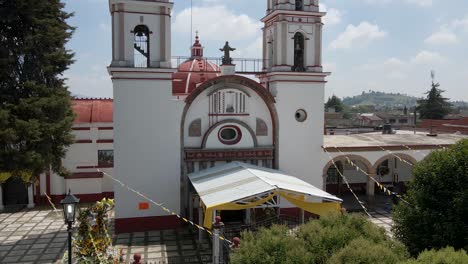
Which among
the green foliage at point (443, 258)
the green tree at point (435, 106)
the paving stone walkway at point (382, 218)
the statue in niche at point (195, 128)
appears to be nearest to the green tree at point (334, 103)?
the green tree at point (435, 106)

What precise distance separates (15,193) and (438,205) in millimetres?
18165

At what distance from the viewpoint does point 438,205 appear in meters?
8.91

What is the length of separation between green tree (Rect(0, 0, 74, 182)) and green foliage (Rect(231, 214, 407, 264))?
8572 millimetres

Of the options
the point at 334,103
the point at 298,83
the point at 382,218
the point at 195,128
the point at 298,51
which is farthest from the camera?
the point at 334,103

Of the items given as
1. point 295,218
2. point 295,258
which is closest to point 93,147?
point 295,218

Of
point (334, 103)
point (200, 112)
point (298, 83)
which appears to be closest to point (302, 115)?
point (298, 83)

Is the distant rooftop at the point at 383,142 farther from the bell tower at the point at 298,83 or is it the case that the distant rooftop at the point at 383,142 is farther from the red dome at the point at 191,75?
the red dome at the point at 191,75

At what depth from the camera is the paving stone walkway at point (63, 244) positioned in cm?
1274

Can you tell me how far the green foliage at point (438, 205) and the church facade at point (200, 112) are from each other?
274 inches

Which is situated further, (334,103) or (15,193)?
(334,103)

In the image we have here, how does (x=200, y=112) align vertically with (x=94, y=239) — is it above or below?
above

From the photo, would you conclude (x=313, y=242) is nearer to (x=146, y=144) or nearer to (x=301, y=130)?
(x=146, y=144)

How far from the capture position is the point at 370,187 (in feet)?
62.4

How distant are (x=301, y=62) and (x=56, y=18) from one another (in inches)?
360
